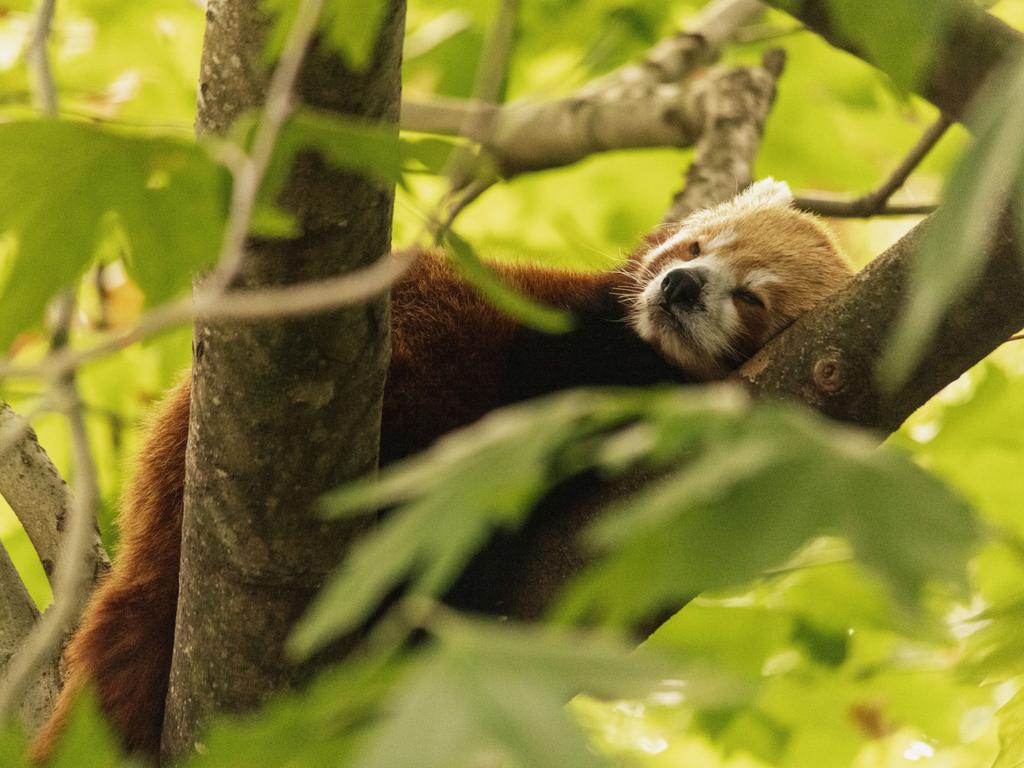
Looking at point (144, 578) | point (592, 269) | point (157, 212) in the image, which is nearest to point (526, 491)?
point (157, 212)

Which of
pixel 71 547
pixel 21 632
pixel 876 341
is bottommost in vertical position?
pixel 21 632

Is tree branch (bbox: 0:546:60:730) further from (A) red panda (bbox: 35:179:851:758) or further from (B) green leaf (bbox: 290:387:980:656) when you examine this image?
(B) green leaf (bbox: 290:387:980:656)

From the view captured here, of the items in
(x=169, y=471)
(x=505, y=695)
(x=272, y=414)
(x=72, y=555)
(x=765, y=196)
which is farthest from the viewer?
(x=765, y=196)

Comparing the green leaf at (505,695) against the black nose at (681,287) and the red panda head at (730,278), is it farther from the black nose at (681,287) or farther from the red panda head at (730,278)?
the black nose at (681,287)

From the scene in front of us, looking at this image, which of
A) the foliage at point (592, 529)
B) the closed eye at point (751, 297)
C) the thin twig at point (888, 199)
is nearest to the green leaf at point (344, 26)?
the foliage at point (592, 529)

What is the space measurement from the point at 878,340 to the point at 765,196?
186 centimetres

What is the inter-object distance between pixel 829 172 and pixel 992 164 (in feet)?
12.7

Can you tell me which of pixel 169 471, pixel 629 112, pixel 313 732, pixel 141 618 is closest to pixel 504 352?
pixel 169 471

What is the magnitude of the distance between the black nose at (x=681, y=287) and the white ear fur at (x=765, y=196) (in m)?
0.55

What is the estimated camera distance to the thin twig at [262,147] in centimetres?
129

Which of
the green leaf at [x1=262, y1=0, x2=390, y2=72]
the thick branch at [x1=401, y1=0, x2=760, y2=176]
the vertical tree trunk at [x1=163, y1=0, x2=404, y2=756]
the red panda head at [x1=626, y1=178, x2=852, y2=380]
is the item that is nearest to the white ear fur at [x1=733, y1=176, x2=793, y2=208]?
the red panda head at [x1=626, y1=178, x2=852, y2=380]

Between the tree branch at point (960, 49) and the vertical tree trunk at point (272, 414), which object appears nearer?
the vertical tree trunk at point (272, 414)

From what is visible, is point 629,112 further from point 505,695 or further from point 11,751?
point 505,695

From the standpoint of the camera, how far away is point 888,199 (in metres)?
3.53
